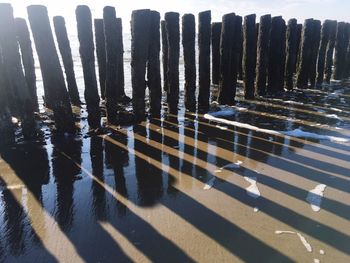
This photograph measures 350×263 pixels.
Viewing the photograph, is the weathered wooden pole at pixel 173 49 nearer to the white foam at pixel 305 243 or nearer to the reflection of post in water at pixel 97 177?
the reflection of post in water at pixel 97 177

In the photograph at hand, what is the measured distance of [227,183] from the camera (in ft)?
15.4

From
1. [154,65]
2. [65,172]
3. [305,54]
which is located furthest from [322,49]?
[65,172]

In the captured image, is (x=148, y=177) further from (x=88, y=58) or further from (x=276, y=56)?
(x=276, y=56)

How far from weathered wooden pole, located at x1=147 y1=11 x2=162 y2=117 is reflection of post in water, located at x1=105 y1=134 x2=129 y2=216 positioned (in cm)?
141

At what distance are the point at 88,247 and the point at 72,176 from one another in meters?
1.72

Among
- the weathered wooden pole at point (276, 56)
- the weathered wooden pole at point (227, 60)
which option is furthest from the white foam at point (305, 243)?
the weathered wooden pole at point (276, 56)

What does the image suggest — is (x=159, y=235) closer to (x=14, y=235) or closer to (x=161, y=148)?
(x=14, y=235)

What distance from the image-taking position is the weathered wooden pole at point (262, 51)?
9602 mm

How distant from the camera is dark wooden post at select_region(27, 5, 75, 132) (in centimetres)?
629

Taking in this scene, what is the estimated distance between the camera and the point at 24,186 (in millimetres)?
4754

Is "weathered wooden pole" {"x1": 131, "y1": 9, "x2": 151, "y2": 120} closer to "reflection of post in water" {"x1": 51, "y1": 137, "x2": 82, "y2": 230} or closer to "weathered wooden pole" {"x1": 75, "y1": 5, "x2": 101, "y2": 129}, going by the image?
"weathered wooden pole" {"x1": 75, "y1": 5, "x2": 101, "y2": 129}

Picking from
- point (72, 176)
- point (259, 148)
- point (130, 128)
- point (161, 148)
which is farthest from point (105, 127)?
point (259, 148)

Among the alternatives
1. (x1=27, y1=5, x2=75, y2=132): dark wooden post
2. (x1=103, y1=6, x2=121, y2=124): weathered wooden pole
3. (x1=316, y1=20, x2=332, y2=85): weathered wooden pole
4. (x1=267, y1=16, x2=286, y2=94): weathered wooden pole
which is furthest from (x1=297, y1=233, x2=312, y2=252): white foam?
(x1=316, y1=20, x2=332, y2=85): weathered wooden pole

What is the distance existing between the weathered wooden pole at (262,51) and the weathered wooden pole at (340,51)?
4457mm
